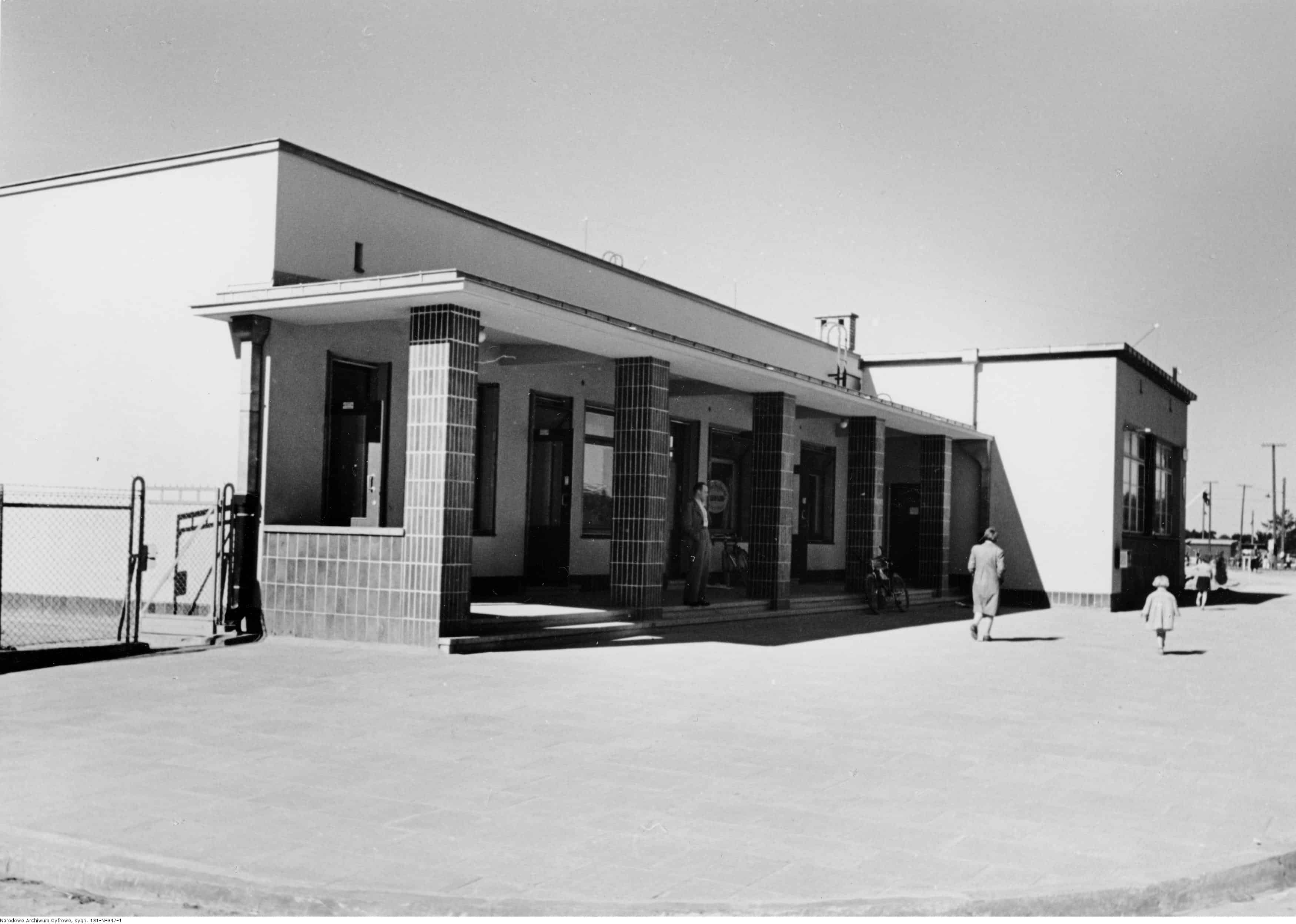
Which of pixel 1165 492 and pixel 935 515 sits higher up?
pixel 1165 492

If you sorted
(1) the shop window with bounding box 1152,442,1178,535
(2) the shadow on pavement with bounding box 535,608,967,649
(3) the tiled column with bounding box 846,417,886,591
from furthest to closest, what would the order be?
(1) the shop window with bounding box 1152,442,1178,535
(3) the tiled column with bounding box 846,417,886,591
(2) the shadow on pavement with bounding box 535,608,967,649

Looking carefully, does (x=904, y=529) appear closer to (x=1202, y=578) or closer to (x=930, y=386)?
(x=930, y=386)

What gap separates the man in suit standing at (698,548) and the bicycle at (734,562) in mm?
5638

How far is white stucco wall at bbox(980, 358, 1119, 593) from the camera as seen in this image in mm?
23047

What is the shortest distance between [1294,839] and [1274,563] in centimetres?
8150

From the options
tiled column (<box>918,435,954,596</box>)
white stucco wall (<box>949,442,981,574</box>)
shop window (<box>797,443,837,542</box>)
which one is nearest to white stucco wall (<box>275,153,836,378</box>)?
shop window (<box>797,443,837,542</box>)

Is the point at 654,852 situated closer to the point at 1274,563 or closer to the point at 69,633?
the point at 69,633

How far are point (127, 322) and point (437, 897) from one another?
11007mm

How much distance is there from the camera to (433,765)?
6.76 metres

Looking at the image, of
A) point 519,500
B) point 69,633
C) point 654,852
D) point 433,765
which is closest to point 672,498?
point 519,500

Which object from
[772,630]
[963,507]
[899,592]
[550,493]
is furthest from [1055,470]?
[550,493]

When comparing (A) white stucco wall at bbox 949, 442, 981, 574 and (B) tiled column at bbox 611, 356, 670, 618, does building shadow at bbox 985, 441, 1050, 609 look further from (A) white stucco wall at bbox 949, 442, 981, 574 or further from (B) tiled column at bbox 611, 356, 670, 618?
(B) tiled column at bbox 611, 356, 670, 618

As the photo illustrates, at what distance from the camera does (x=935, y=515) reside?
23625 millimetres

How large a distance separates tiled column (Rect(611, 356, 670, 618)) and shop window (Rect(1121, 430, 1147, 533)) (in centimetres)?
1277
